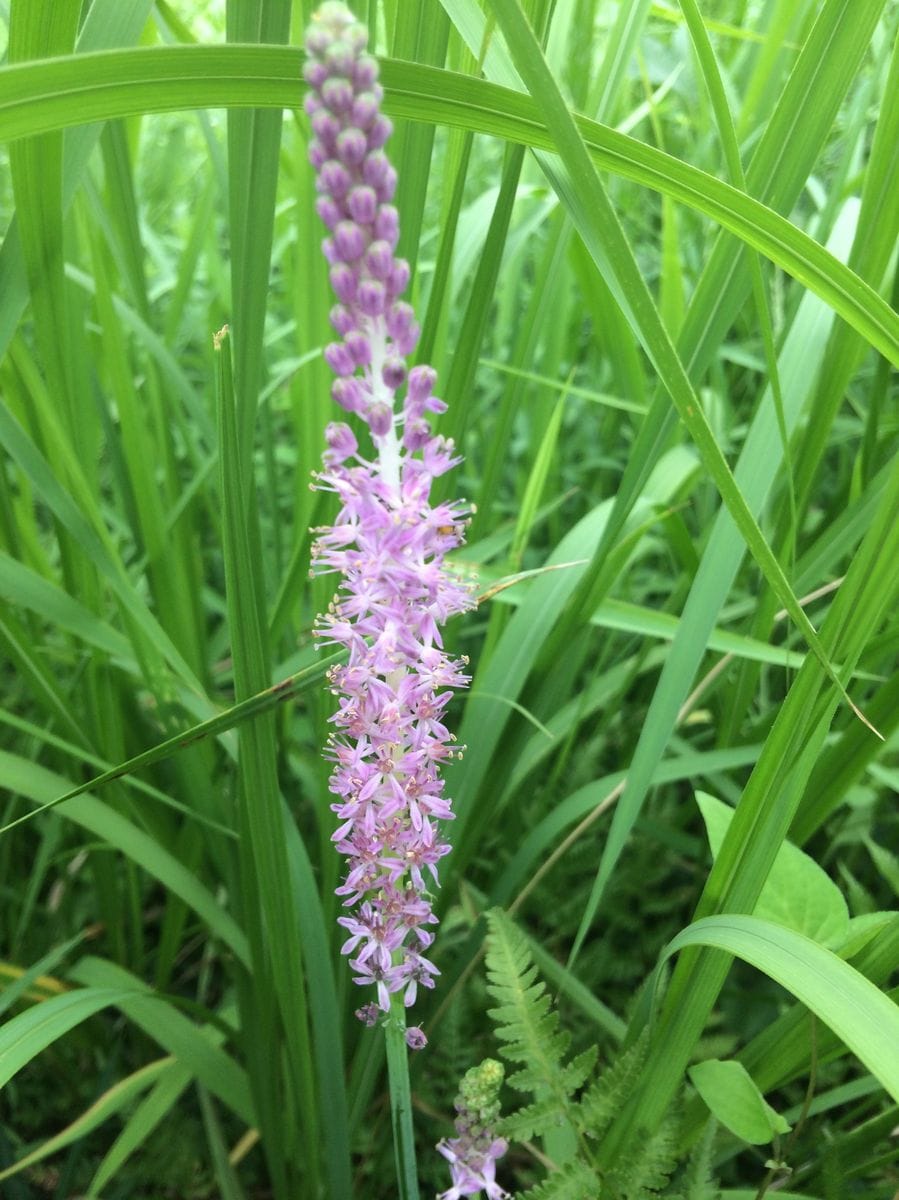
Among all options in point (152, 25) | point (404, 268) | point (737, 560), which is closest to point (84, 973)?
point (737, 560)

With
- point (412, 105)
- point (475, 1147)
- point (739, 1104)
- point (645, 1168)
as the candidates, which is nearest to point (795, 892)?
point (739, 1104)

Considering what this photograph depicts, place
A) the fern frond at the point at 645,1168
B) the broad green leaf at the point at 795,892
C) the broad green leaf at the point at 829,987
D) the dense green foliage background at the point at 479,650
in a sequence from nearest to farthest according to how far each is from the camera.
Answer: the broad green leaf at the point at 829,987 < the dense green foliage background at the point at 479,650 < the fern frond at the point at 645,1168 < the broad green leaf at the point at 795,892

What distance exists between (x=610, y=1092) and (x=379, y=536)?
892 millimetres

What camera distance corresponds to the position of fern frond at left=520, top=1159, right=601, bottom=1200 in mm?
1273

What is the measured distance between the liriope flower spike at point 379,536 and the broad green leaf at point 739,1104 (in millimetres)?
405

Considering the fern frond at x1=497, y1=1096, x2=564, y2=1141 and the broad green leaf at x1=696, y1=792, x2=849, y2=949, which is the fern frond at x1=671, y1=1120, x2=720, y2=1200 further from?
the broad green leaf at x1=696, y1=792, x2=849, y2=949

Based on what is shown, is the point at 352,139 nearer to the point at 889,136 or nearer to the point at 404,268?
the point at 404,268

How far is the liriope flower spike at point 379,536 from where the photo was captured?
863 millimetres

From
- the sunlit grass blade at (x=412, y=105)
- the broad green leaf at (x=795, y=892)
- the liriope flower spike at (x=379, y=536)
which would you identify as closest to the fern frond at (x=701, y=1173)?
the broad green leaf at (x=795, y=892)

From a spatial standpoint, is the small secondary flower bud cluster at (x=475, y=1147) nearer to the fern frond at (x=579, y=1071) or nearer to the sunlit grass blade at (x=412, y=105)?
the fern frond at (x=579, y=1071)

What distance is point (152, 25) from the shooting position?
2008 millimetres

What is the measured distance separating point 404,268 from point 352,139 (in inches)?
4.5

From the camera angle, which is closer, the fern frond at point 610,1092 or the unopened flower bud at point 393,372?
the unopened flower bud at point 393,372

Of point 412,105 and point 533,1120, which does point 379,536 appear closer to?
point 412,105
